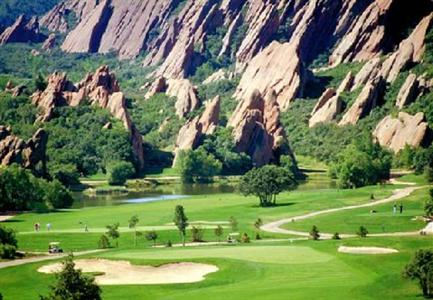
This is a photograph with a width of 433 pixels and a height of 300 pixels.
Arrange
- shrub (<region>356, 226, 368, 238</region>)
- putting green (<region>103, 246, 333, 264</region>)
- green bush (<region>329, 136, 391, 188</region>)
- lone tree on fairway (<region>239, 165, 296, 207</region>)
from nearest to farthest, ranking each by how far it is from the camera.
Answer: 1. putting green (<region>103, 246, 333, 264</region>)
2. shrub (<region>356, 226, 368, 238</region>)
3. lone tree on fairway (<region>239, 165, 296, 207</region>)
4. green bush (<region>329, 136, 391, 188</region>)

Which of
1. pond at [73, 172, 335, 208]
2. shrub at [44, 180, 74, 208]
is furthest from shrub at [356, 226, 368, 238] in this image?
pond at [73, 172, 335, 208]

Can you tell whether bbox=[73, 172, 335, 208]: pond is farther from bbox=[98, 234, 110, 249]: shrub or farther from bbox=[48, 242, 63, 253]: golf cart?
bbox=[98, 234, 110, 249]: shrub

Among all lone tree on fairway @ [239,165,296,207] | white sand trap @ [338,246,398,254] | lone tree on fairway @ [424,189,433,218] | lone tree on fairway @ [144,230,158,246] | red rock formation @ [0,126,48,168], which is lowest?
white sand trap @ [338,246,398,254]

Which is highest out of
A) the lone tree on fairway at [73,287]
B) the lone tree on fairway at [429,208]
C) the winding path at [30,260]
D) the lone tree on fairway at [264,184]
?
the lone tree on fairway at [264,184]

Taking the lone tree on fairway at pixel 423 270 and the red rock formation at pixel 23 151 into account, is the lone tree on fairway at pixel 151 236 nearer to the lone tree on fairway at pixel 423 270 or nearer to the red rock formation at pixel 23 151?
the lone tree on fairway at pixel 423 270

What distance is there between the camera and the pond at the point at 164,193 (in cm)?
15462

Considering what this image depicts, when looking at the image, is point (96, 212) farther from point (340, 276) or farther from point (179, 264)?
point (340, 276)

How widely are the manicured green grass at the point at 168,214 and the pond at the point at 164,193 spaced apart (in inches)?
396

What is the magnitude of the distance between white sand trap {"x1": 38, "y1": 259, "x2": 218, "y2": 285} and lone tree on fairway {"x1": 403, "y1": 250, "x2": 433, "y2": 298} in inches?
624

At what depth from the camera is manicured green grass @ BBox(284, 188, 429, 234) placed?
3959 inches

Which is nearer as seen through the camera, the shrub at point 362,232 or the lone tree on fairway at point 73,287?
the lone tree on fairway at point 73,287

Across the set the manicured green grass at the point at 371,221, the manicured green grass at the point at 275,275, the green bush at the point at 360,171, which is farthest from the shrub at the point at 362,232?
the green bush at the point at 360,171

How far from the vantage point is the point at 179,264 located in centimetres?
7769

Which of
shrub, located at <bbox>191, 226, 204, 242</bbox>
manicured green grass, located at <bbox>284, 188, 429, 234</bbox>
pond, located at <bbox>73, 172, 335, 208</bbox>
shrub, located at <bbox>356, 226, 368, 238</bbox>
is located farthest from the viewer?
pond, located at <bbox>73, 172, 335, 208</bbox>
